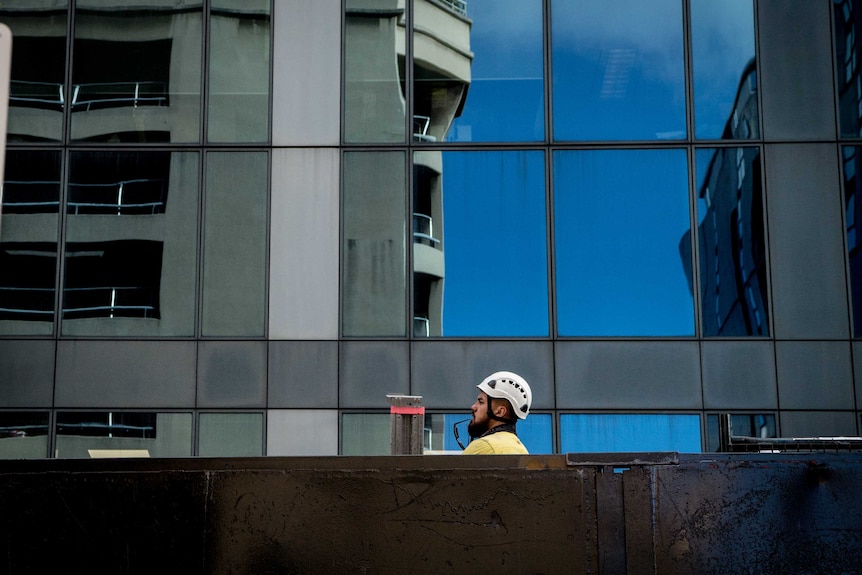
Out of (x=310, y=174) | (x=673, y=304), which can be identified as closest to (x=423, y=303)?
(x=310, y=174)

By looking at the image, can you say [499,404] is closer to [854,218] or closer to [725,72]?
[854,218]

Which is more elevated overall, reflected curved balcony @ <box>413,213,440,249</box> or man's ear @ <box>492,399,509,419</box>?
reflected curved balcony @ <box>413,213,440,249</box>

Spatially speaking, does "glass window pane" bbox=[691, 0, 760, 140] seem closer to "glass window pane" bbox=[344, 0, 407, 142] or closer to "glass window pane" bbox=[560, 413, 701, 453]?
"glass window pane" bbox=[560, 413, 701, 453]

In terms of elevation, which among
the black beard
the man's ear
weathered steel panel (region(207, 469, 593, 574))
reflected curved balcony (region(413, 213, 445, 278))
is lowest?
weathered steel panel (region(207, 469, 593, 574))

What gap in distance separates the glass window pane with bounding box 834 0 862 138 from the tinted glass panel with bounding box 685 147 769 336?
130cm

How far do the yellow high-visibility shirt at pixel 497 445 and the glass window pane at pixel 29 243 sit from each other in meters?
9.47

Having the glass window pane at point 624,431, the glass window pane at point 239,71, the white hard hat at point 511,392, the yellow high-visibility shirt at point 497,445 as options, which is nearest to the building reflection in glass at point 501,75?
the glass window pane at point 239,71

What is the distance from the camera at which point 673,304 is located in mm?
13641

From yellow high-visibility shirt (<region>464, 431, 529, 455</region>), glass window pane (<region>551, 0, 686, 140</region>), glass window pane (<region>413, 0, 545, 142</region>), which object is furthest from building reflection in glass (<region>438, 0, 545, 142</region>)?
yellow high-visibility shirt (<region>464, 431, 529, 455</region>)

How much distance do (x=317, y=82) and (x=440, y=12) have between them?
6.58ft

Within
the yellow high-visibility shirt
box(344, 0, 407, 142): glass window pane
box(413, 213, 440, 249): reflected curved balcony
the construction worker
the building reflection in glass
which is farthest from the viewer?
the building reflection in glass

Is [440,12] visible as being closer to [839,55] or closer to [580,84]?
[580,84]

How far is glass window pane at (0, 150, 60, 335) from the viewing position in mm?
13469

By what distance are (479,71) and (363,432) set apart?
5.28 meters
